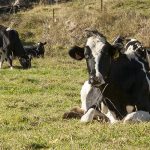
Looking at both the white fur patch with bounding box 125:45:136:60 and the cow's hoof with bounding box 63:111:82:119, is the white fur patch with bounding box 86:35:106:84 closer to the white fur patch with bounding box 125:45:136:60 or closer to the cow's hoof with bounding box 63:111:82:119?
the white fur patch with bounding box 125:45:136:60

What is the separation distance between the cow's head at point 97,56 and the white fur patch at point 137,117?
780mm

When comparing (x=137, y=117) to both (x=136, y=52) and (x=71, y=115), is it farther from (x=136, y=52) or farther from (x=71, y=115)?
(x=136, y=52)

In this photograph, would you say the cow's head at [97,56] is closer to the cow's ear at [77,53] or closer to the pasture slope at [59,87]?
the cow's ear at [77,53]

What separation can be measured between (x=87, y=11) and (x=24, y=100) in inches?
1033

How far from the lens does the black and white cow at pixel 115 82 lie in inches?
388

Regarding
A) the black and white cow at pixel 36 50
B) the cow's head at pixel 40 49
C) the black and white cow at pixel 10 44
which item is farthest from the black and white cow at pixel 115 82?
the cow's head at pixel 40 49

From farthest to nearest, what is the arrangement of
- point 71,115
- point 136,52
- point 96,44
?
point 136,52
point 71,115
point 96,44

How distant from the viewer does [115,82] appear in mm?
10062

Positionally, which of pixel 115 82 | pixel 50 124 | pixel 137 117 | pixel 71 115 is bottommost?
pixel 71 115

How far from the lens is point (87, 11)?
39531mm

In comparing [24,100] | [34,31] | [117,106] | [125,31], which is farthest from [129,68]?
[34,31]

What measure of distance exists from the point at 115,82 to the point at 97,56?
0.55 metres

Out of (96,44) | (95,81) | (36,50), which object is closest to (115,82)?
(95,81)

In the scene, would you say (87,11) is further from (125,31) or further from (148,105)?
(148,105)
